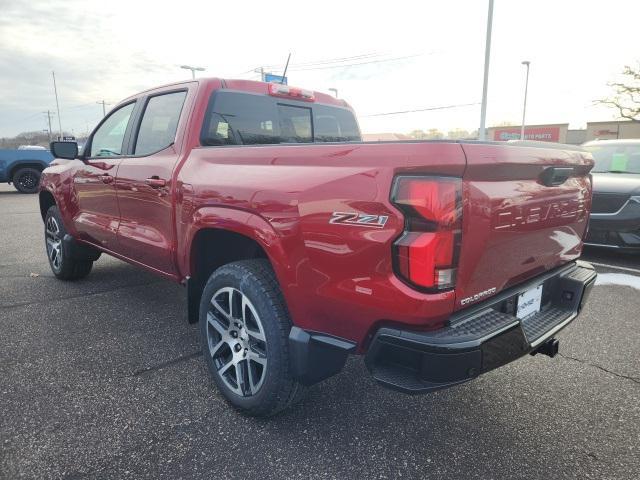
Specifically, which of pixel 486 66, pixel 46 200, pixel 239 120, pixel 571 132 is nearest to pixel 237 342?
pixel 239 120

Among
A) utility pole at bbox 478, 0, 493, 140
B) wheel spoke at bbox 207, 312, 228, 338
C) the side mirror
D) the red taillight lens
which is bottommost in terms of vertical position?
wheel spoke at bbox 207, 312, 228, 338

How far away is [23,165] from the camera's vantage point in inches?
589

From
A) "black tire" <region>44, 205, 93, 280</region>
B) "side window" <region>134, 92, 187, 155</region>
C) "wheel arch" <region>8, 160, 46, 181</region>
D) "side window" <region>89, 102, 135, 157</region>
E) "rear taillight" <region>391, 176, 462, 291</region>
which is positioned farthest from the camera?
"wheel arch" <region>8, 160, 46, 181</region>

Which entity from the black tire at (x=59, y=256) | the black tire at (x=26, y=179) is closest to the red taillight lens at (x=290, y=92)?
the black tire at (x=59, y=256)

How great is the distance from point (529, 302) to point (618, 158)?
548cm

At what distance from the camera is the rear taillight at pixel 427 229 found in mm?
1670

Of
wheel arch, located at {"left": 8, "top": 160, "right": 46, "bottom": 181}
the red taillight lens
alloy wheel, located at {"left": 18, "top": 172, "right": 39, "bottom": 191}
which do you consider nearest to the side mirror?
the red taillight lens

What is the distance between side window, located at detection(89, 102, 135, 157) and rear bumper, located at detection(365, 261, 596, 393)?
294 cm

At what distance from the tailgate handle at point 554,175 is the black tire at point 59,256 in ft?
14.7

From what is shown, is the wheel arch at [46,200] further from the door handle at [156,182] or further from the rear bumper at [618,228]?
the rear bumper at [618,228]

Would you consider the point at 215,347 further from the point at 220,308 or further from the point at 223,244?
the point at 223,244

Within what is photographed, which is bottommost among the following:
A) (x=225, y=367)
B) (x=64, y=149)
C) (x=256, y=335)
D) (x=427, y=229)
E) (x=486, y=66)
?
(x=225, y=367)

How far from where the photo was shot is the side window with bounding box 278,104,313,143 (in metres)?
3.39

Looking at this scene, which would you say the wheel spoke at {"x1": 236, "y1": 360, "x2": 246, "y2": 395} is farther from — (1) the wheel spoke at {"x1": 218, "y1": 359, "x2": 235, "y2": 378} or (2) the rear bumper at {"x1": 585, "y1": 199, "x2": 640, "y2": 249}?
(2) the rear bumper at {"x1": 585, "y1": 199, "x2": 640, "y2": 249}
